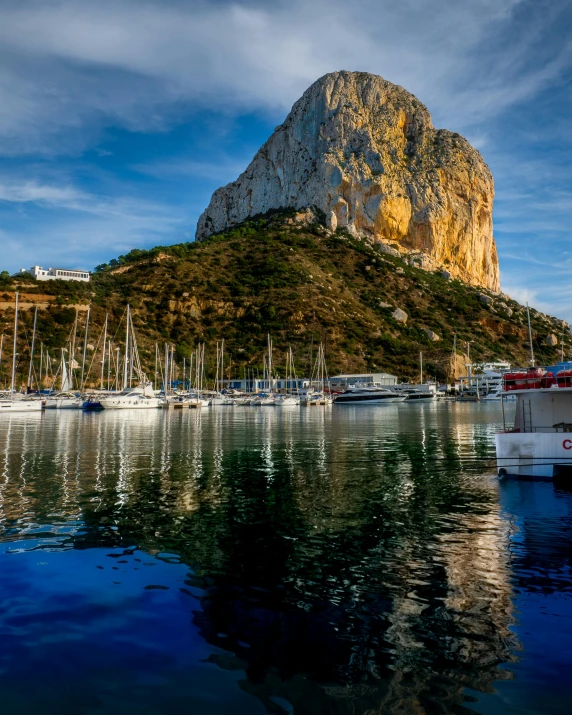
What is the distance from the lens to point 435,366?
409 feet

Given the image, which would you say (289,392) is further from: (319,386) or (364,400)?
(364,400)

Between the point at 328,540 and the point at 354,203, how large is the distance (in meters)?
160

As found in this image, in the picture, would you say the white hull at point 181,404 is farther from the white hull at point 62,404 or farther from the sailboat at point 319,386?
the sailboat at point 319,386

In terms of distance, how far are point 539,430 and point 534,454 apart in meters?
1.84

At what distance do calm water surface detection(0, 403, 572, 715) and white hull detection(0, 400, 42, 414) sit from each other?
153 ft

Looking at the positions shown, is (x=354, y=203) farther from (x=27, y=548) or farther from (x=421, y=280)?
(x=27, y=548)

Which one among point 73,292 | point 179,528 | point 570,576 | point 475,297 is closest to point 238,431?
point 179,528

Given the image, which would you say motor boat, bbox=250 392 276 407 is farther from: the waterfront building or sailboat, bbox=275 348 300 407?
the waterfront building

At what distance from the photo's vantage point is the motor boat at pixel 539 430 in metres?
19.1

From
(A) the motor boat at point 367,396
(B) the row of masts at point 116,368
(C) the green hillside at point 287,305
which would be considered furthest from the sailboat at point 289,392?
(A) the motor boat at point 367,396

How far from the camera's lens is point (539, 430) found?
68.8ft

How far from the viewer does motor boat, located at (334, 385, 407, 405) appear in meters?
96.1

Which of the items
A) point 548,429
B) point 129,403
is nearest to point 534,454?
point 548,429

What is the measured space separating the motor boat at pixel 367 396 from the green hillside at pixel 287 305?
1392 centimetres
